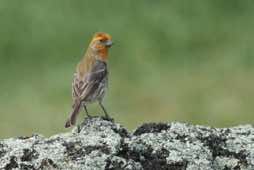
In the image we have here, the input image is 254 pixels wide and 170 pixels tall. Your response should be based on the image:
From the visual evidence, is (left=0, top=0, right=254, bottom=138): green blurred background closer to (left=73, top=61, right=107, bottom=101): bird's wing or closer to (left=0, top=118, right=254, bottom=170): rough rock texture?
(left=73, top=61, right=107, bottom=101): bird's wing

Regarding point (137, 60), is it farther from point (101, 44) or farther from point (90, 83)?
point (90, 83)

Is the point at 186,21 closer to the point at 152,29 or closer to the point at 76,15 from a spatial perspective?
the point at 152,29

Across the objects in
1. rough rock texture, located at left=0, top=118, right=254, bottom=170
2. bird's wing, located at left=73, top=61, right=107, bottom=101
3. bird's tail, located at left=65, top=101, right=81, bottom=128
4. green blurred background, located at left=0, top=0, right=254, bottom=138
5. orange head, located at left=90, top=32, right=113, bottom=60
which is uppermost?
green blurred background, located at left=0, top=0, right=254, bottom=138

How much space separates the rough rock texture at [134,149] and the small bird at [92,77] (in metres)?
1.90

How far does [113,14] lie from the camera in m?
15.0

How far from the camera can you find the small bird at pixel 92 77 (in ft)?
29.5

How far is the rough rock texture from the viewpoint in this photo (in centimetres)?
629

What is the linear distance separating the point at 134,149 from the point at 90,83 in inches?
107

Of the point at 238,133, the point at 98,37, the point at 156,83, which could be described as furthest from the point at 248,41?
the point at 238,133

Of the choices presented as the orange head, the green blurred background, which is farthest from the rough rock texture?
the green blurred background

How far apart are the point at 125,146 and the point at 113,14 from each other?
28.6 ft

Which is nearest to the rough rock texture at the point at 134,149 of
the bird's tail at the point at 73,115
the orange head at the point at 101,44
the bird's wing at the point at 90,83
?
the bird's tail at the point at 73,115

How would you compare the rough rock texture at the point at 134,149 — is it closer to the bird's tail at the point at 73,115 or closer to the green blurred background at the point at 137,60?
the bird's tail at the point at 73,115

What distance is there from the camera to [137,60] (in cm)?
1429
